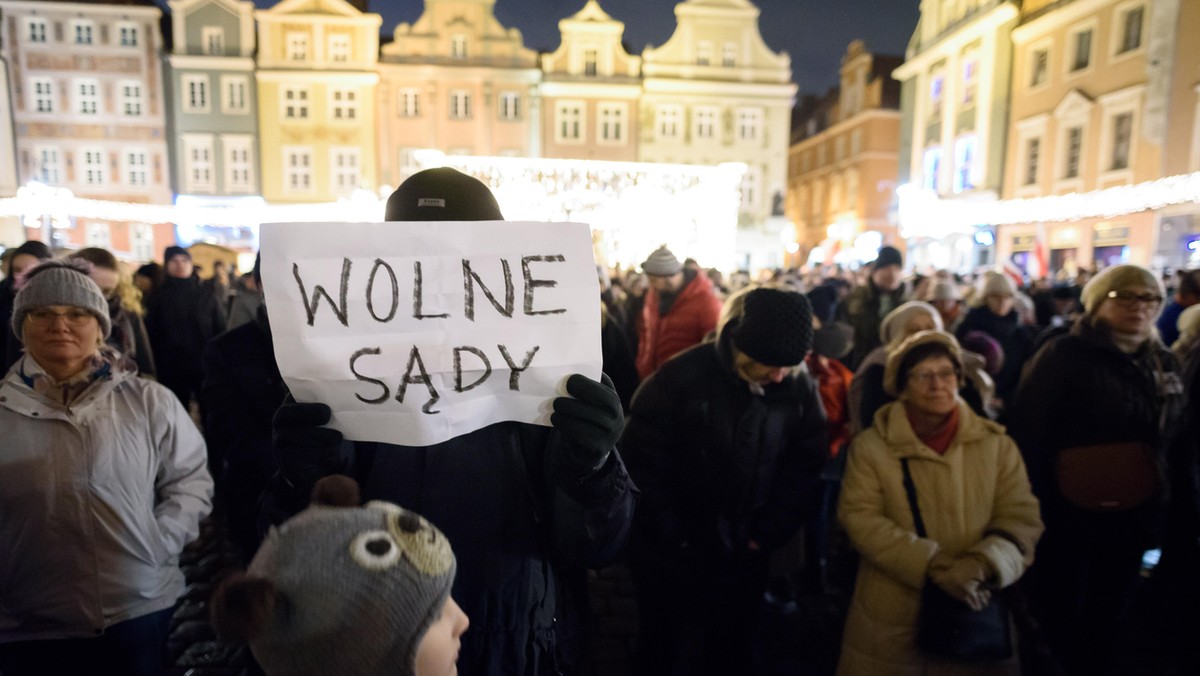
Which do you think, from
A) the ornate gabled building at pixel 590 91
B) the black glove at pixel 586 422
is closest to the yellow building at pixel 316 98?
the ornate gabled building at pixel 590 91

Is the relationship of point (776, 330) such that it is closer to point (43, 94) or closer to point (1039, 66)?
point (1039, 66)

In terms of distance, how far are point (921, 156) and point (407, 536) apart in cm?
3053

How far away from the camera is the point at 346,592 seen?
38.7 inches

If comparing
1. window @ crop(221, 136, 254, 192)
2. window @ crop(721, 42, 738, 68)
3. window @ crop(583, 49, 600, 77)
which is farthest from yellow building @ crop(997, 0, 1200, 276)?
window @ crop(221, 136, 254, 192)

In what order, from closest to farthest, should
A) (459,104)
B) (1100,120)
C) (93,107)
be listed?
(1100,120) < (93,107) < (459,104)

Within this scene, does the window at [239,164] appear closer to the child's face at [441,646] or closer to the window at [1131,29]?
the window at [1131,29]

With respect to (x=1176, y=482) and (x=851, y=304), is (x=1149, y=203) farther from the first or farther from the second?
(x=1176, y=482)

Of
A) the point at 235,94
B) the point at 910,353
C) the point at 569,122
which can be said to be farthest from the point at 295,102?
the point at 910,353

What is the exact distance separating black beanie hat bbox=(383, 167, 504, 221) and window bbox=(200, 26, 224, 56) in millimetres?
31350

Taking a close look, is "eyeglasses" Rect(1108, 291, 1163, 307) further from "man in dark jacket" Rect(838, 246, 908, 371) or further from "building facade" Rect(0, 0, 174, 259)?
"building facade" Rect(0, 0, 174, 259)

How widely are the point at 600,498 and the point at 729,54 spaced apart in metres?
30.6

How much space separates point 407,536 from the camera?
106 cm

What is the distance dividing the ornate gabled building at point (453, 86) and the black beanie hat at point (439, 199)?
27.5m

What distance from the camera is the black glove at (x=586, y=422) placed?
51.9 inches
